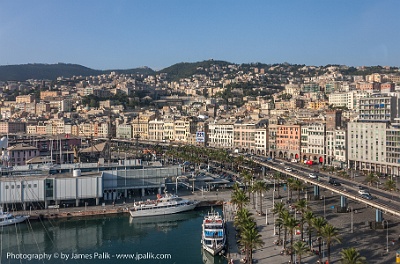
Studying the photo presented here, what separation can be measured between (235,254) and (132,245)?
562 centimetres

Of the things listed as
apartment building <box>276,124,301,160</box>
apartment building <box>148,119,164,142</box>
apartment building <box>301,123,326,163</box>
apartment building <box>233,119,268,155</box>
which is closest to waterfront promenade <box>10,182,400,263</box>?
apartment building <box>301,123,326,163</box>

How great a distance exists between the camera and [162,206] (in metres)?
28.2

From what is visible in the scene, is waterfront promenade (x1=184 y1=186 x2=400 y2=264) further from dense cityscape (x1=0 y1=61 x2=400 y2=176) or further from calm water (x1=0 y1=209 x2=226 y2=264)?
dense cityscape (x1=0 y1=61 x2=400 y2=176)

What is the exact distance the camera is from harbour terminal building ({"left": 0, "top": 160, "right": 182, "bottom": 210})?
2814 cm

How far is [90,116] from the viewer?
8706 cm

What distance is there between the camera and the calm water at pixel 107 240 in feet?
69.6

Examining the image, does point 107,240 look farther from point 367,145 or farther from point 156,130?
point 156,130

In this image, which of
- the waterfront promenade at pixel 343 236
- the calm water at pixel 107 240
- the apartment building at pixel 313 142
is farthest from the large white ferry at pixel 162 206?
the apartment building at pixel 313 142

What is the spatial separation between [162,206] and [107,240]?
15.4 feet

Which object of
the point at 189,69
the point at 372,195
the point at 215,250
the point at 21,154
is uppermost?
the point at 189,69

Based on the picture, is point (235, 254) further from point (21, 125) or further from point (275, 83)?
point (275, 83)

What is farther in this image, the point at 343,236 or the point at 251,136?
the point at 251,136

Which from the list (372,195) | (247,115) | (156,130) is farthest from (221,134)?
(372,195)

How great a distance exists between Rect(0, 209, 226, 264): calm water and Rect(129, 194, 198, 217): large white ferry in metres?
0.35
